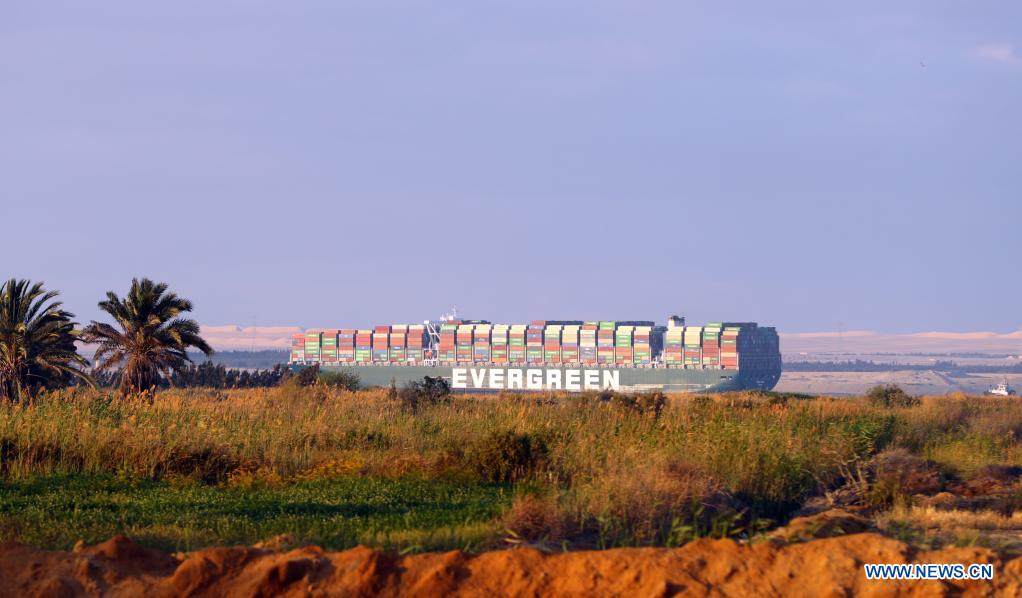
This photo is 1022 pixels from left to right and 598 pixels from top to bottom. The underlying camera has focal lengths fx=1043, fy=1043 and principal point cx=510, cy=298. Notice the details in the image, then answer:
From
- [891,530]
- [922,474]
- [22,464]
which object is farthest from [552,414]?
A: [891,530]

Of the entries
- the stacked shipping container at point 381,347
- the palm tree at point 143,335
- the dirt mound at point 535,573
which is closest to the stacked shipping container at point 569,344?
the stacked shipping container at point 381,347

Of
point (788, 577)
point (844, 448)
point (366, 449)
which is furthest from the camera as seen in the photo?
point (366, 449)

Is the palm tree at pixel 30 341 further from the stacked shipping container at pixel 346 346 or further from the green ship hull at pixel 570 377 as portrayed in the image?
the stacked shipping container at pixel 346 346

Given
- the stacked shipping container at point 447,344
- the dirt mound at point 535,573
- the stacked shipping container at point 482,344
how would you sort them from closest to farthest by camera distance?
the dirt mound at point 535,573, the stacked shipping container at point 482,344, the stacked shipping container at point 447,344

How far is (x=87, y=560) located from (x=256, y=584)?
1.22 meters

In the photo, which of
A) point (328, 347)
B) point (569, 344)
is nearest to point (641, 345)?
point (569, 344)

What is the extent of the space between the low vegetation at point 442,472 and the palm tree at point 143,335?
37.5 ft

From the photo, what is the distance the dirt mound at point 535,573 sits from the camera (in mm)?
5965

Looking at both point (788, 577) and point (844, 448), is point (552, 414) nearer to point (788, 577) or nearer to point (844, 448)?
point (844, 448)

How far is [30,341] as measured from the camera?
28094 millimetres

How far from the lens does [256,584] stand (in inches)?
238

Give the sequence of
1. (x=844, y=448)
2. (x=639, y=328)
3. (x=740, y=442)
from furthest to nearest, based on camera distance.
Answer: (x=639, y=328) → (x=844, y=448) → (x=740, y=442)

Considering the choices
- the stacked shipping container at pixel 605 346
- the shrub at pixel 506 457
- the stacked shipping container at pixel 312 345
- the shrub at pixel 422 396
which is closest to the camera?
the shrub at pixel 506 457

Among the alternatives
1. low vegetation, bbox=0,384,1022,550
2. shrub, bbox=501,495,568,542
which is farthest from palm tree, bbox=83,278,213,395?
shrub, bbox=501,495,568,542
